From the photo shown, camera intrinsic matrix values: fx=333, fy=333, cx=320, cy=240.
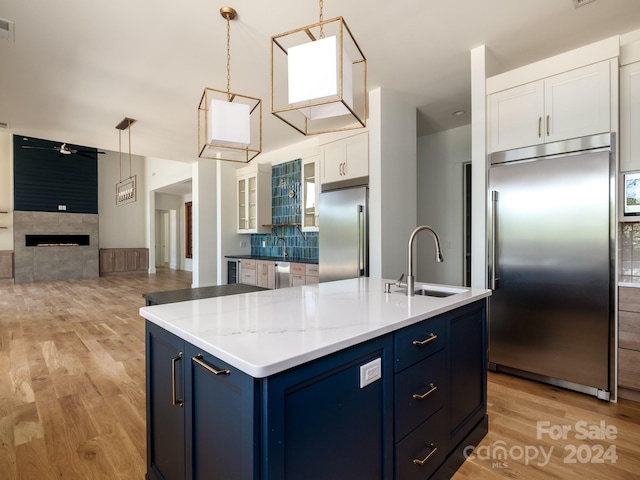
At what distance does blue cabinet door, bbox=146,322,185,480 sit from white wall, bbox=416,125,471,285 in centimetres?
409

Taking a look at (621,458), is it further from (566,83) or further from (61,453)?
(61,453)

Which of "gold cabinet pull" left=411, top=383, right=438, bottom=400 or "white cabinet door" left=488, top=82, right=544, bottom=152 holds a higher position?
"white cabinet door" left=488, top=82, right=544, bottom=152

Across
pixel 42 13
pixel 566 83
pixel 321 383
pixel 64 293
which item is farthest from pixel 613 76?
pixel 64 293

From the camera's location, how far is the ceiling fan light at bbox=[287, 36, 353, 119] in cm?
147

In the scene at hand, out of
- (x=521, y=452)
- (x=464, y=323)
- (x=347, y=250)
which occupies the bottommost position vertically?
A: (x=521, y=452)

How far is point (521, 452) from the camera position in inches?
73.8

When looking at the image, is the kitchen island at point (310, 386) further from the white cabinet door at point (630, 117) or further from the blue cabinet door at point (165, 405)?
the white cabinet door at point (630, 117)

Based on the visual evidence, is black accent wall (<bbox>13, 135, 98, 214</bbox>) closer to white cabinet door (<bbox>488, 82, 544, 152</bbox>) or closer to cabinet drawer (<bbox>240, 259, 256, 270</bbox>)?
cabinet drawer (<bbox>240, 259, 256, 270</bbox>)

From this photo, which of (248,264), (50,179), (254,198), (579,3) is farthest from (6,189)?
(579,3)

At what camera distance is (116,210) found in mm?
10516

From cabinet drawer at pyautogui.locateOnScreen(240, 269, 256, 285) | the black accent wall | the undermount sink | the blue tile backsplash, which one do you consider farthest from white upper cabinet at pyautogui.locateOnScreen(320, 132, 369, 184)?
the black accent wall

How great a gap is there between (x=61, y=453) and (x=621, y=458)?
3071mm

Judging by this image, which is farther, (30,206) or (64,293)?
(30,206)

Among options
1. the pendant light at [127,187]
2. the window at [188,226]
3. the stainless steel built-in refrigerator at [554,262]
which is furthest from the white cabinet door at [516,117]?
the window at [188,226]
